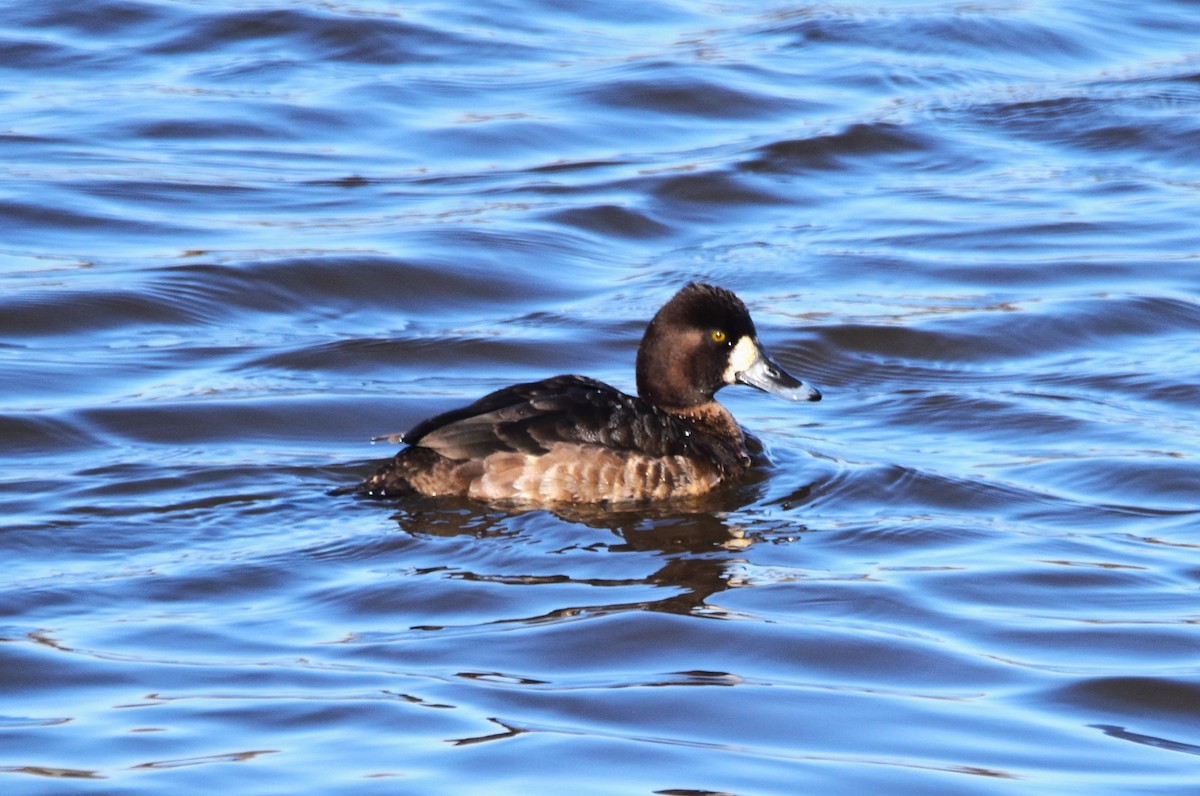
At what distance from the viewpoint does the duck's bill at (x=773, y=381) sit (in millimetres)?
8938

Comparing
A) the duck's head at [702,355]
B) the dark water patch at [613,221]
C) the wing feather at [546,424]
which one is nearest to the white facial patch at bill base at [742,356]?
the duck's head at [702,355]

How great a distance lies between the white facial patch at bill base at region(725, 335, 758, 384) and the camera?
8.87 m

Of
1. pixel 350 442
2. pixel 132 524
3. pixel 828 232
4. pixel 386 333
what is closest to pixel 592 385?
pixel 350 442

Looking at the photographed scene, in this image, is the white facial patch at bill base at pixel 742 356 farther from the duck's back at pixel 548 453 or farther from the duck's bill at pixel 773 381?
the duck's back at pixel 548 453

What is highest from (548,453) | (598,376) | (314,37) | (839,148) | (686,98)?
(314,37)

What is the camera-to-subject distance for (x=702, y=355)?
28.9 ft

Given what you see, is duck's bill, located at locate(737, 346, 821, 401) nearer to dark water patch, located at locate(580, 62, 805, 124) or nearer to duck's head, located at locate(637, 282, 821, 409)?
duck's head, located at locate(637, 282, 821, 409)

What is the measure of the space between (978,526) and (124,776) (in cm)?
385

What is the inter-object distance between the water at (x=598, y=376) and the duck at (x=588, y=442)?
166mm

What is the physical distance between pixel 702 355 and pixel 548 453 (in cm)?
117

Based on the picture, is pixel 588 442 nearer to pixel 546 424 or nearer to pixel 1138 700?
pixel 546 424

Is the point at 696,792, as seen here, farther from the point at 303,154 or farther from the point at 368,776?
the point at 303,154

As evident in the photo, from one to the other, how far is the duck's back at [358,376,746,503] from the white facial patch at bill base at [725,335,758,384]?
70cm

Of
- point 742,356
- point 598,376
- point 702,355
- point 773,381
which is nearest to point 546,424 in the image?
point 702,355
